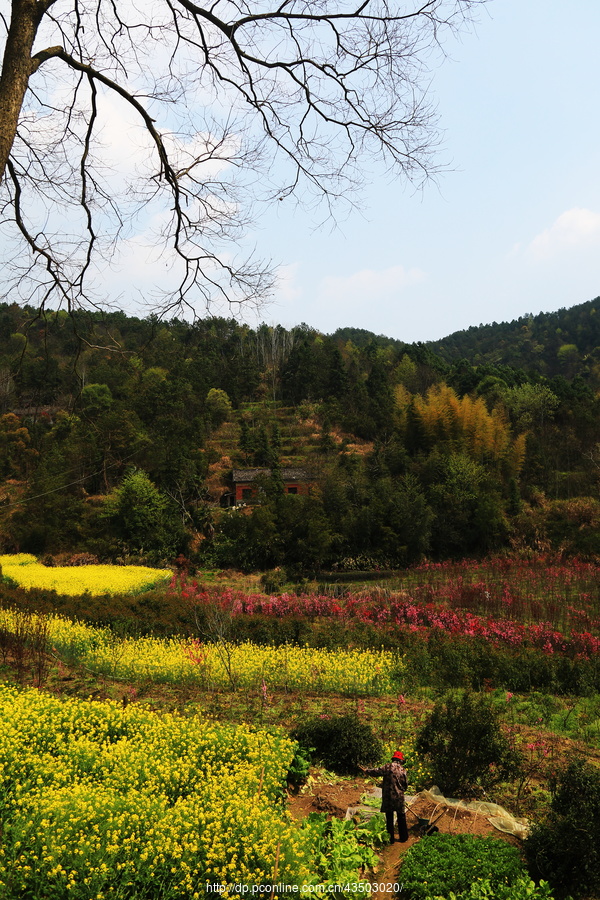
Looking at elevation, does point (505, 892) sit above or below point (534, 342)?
below

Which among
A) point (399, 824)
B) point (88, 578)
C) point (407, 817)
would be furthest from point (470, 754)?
point (88, 578)

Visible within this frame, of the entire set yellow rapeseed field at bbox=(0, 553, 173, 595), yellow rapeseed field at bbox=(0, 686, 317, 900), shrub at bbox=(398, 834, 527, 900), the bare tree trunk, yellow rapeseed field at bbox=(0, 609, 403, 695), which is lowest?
yellow rapeseed field at bbox=(0, 553, 173, 595)

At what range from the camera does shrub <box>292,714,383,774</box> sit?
6281 millimetres

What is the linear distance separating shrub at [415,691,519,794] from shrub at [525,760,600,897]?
1.22 m

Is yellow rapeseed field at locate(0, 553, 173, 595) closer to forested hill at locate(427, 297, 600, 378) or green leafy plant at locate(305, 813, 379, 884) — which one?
green leafy plant at locate(305, 813, 379, 884)

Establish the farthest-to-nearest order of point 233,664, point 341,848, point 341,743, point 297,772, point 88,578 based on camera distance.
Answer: point 88,578, point 233,664, point 341,743, point 297,772, point 341,848

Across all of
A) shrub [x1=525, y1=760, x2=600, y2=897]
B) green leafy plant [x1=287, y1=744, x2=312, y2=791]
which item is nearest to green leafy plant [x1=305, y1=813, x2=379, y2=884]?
green leafy plant [x1=287, y1=744, x2=312, y2=791]

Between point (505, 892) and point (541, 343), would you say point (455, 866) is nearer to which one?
point (505, 892)

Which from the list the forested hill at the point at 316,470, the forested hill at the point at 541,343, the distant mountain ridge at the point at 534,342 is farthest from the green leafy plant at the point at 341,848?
the forested hill at the point at 541,343

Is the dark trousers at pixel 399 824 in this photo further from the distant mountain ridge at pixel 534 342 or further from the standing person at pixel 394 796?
the distant mountain ridge at pixel 534 342

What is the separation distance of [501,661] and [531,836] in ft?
21.1

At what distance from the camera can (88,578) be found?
22.5 metres

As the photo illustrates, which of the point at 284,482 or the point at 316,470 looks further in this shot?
the point at 316,470

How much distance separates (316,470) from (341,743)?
110 ft
